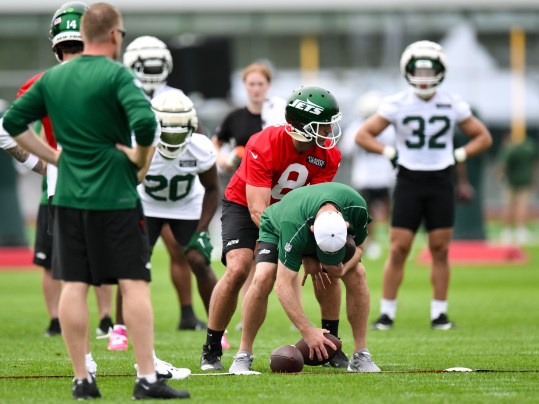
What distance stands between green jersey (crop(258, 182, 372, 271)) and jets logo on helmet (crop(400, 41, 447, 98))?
3.75 metres

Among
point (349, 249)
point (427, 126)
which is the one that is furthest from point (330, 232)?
point (427, 126)

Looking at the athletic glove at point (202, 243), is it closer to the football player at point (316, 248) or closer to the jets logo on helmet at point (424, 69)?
the football player at point (316, 248)

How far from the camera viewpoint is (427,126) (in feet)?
35.0

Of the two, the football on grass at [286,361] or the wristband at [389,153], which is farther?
the wristband at [389,153]

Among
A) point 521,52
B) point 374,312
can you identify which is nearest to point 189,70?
point 374,312

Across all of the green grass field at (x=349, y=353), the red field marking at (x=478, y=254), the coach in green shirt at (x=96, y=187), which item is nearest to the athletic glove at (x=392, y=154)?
the green grass field at (x=349, y=353)

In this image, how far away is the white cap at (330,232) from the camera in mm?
6664

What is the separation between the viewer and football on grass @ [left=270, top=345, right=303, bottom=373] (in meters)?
7.37

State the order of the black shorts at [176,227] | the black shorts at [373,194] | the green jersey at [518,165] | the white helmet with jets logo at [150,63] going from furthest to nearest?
the green jersey at [518,165] → the black shorts at [373,194] → the white helmet with jets logo at [150,63] → the black shorts at [176,227]

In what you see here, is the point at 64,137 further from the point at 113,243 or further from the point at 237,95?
the point at 237,95

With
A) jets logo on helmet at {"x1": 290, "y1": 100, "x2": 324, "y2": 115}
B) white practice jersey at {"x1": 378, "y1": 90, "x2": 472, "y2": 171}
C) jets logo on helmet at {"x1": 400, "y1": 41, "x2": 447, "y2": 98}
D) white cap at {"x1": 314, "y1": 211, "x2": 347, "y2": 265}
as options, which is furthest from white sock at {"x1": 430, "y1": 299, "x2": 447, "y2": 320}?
white cap at {"x1": 314, "y1": 211, "x2": 347, "y2": 265}

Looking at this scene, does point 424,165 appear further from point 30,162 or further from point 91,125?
point 91,125

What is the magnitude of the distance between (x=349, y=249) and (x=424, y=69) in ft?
13.6

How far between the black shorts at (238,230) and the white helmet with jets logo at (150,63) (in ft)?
7.98
